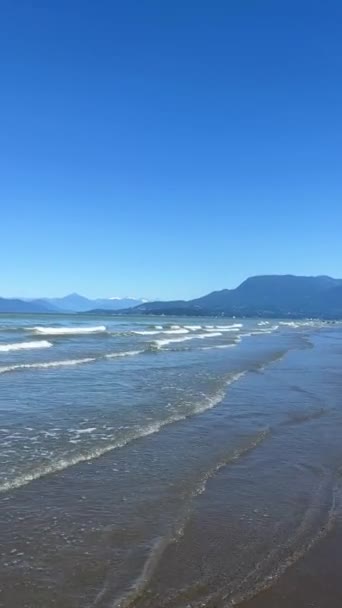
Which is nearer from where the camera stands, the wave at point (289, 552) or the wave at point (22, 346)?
the wave at point (289, 552)

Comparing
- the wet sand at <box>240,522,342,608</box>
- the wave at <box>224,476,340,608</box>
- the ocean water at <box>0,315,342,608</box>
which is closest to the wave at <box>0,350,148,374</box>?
the ocean water at <box>0,315,342,608</box>

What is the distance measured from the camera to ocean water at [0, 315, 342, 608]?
17.5 ft

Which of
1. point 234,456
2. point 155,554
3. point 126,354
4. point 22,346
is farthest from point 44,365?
point 155,554

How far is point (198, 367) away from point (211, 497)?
16.7m

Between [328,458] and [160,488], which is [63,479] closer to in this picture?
[160,488]

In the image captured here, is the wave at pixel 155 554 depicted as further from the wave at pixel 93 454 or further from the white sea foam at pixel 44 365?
the white sea foam at pixel 44 365

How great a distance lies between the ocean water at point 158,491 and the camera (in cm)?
532

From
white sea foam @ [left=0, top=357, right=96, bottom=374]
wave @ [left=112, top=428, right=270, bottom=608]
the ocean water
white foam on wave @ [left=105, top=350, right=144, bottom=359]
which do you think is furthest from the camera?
white foam on wave @ [left=105, top=350, right=144, bottom=359]

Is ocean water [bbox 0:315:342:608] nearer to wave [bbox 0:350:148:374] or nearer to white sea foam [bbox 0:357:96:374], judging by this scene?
white sea foam [bbox 0:357:96:374]

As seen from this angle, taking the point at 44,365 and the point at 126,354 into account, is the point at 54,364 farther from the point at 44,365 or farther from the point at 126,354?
the point at 126,354

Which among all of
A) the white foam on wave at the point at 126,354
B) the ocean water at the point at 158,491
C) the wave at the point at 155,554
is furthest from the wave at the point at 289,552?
the white foam on wave at the point at 126,354

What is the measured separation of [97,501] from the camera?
7461mm

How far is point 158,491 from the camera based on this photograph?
7.93 metres

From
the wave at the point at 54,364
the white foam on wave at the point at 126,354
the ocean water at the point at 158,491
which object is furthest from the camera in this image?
the white foam on wave at the point at 126,354
